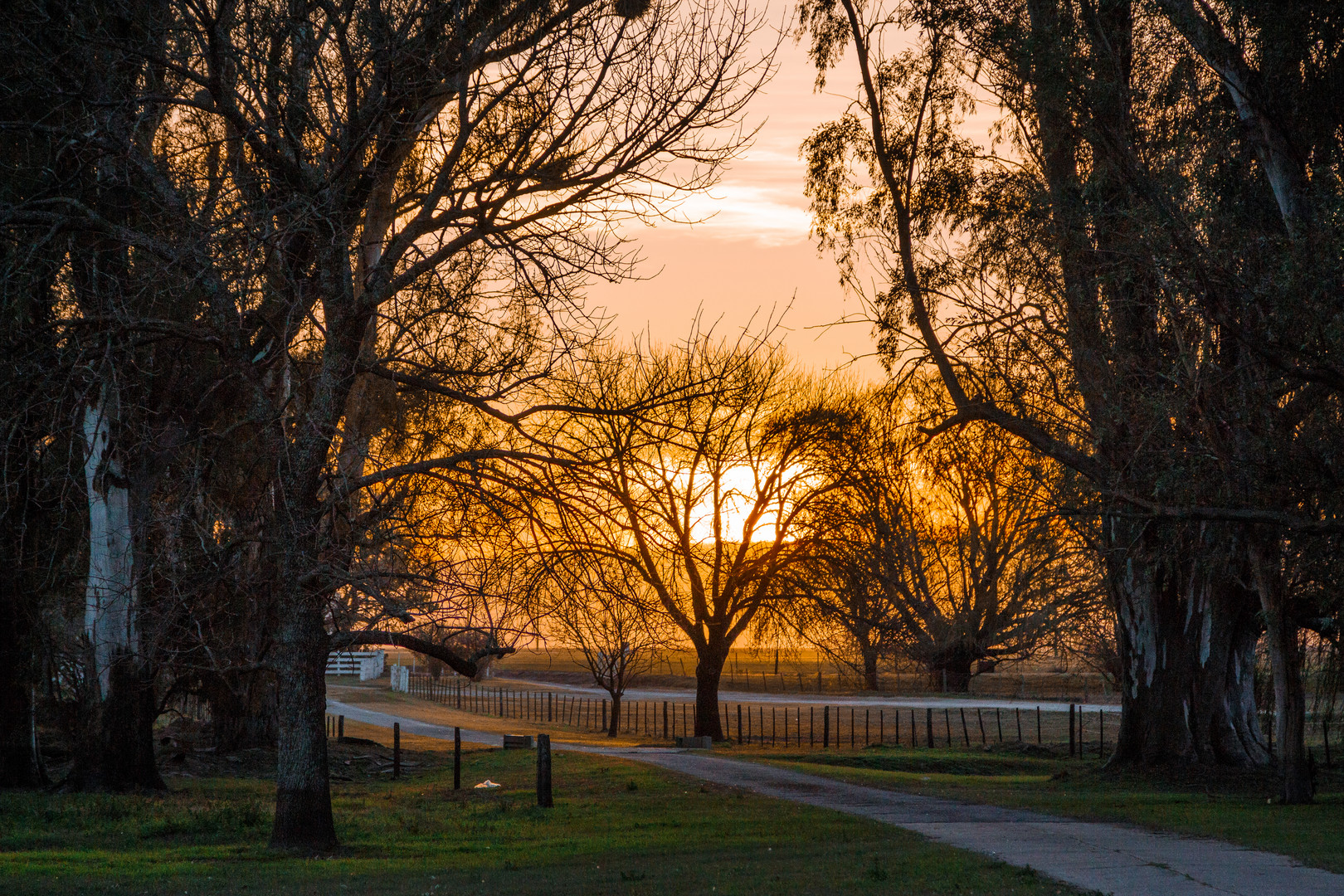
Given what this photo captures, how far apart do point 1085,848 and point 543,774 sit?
6.97 m

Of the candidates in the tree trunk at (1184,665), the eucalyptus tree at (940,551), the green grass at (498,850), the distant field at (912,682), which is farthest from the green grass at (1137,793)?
the distant field at (912,682)

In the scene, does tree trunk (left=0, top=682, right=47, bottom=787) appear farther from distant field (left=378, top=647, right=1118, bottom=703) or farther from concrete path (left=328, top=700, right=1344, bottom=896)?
distant field (left=378, top=647, right=1118, bottom=703)

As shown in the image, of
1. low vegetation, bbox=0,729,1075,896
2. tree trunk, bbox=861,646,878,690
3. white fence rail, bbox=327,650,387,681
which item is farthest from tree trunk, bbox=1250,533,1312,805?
white fence rail, bbox=327,650,387,681

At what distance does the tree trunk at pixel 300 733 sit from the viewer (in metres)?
11.4

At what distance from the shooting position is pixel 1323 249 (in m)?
12.6

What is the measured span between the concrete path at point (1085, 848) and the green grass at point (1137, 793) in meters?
0.56

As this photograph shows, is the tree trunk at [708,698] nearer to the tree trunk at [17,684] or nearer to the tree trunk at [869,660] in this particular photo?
the tree trunk at [869,660]

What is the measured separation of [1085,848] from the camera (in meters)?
11.5

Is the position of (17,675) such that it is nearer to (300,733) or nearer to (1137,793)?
(300,733)

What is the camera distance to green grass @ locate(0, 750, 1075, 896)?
31.7 ft

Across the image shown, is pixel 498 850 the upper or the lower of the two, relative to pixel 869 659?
upper

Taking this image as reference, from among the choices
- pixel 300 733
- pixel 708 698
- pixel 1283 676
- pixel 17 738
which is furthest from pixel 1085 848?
pixel 708 698

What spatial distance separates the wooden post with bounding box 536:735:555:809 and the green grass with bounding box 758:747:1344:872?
19.2ft

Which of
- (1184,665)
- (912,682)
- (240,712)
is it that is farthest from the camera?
(912,682)
